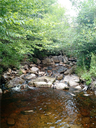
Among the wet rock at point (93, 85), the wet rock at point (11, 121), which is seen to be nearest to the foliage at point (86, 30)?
the wet rock at point (93, 85)

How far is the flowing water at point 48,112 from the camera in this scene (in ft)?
9.29

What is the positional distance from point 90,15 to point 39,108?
8.28 m

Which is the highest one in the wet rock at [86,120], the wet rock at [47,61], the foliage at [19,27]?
the foliage at [19,27]

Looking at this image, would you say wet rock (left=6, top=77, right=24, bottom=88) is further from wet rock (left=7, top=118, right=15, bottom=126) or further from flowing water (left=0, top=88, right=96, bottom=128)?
wet rock (left=7, top=118, right=15, bottom=126)

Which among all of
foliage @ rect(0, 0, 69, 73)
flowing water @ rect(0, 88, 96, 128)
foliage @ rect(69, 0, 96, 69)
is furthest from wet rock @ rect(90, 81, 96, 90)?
foliage @ rect(0, 0, 69, 73)

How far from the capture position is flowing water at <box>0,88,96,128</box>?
2832 millimetres

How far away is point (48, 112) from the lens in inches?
136

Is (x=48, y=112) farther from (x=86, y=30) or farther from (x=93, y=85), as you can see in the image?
(x=86, y=30)

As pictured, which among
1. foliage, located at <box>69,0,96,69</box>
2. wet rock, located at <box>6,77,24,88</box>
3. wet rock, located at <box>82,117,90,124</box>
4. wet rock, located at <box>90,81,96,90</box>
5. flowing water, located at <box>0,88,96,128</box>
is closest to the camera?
flowing water, located at <box>0,88,96,128</box>

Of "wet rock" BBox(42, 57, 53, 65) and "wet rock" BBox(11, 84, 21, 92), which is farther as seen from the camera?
"wet rock" BBox(42, 57, 53, 65)

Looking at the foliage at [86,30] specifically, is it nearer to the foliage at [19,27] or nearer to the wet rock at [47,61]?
the foliage at [19,27]

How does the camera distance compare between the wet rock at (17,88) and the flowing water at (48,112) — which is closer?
the flowing water at (48,112)

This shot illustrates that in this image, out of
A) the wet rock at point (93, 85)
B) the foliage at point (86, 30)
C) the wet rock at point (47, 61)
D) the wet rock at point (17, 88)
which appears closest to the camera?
the wet rock at point (93, 85)

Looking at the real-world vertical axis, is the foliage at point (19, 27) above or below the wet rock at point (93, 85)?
above
